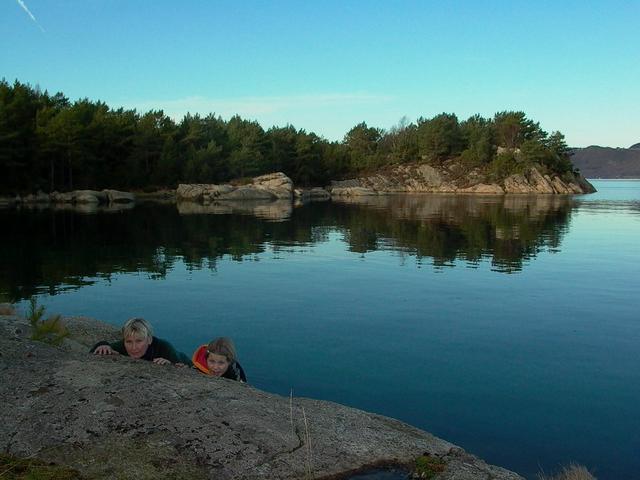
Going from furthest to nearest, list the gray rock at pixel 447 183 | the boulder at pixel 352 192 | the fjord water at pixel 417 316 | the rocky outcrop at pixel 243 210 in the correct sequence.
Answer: the gray rock at pixel 447 183 → the boulder at pixel 352 192 → the rocky outcrop at pixel 243 210 → the fjord water at pixel 417 316

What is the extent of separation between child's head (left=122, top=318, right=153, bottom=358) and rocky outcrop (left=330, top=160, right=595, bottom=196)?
371ft

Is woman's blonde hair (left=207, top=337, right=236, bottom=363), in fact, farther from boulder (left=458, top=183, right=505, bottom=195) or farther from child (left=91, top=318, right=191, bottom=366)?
boulder (left=458, top=183, right=505, bottom=195)

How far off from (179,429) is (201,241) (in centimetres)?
2862

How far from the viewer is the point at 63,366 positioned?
24.1ft

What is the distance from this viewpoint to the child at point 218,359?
26.7 ft

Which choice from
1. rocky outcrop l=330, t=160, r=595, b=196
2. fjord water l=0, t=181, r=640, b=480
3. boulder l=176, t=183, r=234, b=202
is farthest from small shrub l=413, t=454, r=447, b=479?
rocky outcrop l=330, t=160, r=595, b=196

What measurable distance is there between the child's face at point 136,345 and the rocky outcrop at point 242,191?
3122 inches

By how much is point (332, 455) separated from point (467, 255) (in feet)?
77.5

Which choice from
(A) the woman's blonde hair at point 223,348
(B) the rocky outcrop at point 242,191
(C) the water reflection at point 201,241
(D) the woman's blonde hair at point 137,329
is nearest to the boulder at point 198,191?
(B) the rocky outcrop at point 242,191

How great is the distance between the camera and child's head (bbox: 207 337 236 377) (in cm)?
814

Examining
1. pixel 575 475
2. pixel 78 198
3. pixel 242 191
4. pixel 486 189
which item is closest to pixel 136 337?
pixel 575 475

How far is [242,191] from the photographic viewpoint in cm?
9625

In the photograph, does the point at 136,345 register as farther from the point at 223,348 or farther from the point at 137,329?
Answer: the point at 223,348

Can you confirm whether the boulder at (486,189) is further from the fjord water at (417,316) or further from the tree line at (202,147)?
the fjord water at (417,316)
